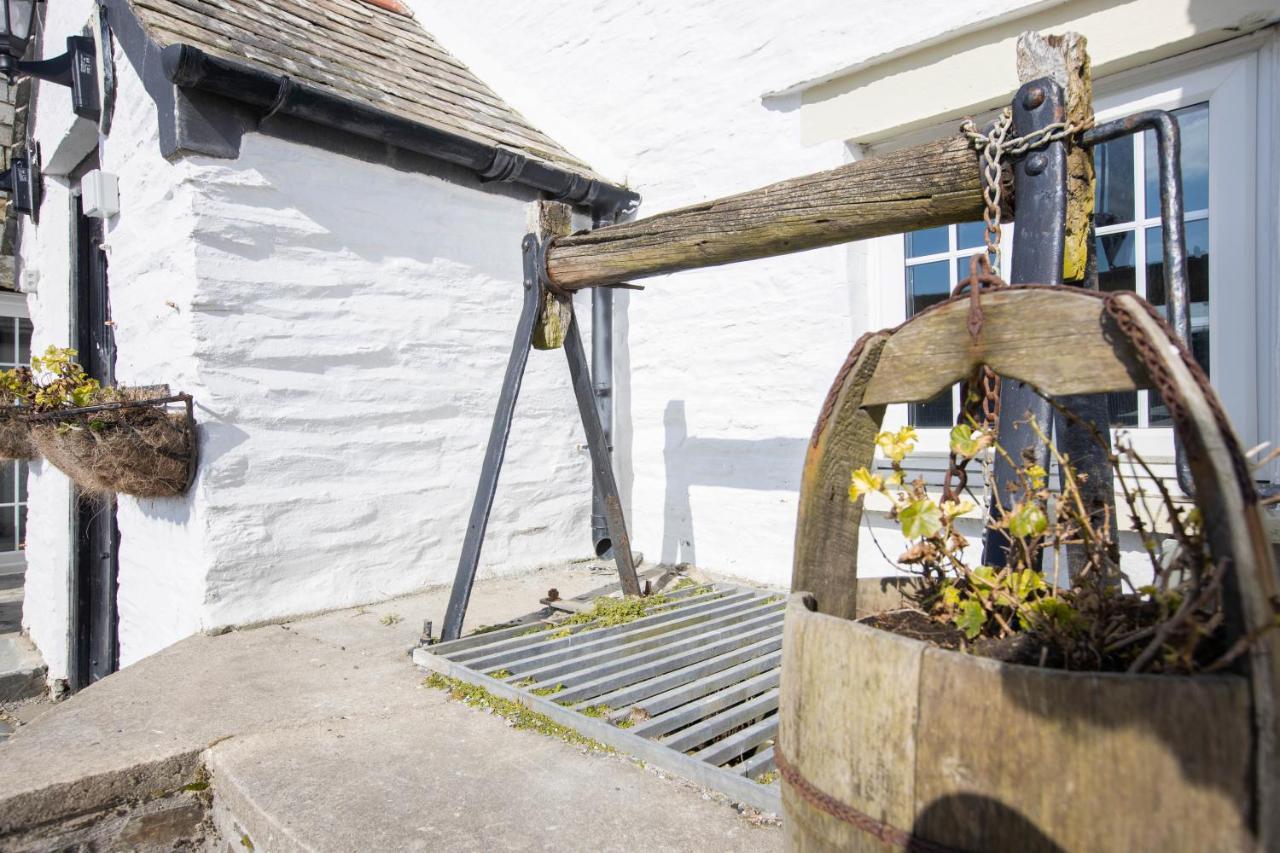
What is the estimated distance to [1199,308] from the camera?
9.88ft

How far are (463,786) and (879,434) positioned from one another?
139 centimetres

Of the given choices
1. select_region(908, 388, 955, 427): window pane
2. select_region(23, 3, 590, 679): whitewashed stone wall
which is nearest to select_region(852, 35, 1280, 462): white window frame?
select_region(908, 388, 955, 427): window pane

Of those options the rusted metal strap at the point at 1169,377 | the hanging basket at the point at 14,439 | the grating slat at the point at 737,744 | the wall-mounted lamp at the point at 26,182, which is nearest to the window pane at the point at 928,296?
the grating slat at the point at 737,744

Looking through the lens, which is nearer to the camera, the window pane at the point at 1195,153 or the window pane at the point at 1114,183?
the window pane at the point at 1195,153

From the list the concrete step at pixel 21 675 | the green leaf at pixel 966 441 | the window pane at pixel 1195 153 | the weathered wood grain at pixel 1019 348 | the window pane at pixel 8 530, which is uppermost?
the window pane at pixel 1195 153

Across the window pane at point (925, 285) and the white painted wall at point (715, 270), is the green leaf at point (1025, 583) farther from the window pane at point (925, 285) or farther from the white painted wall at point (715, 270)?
the window pane at point (925, 285)

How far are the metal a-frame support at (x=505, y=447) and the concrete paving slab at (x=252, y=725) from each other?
1.18 ft

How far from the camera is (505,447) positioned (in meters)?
3.37

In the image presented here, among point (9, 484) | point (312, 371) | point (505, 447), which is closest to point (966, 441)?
point (505, 447)

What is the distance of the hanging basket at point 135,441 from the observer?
10.8ft

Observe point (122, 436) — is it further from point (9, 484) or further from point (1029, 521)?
point (9, 484)

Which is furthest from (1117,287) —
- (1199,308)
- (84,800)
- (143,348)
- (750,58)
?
(143,348)

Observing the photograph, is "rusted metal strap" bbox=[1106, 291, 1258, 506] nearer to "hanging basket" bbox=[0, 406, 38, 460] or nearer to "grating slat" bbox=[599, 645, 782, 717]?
"grating slat" bbox=[599, 645, 782, 717]

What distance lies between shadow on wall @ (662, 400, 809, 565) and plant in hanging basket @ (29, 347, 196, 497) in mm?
2404
